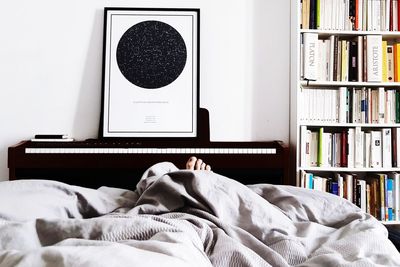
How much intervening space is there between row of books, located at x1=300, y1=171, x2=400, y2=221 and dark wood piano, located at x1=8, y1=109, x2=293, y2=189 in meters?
0.27

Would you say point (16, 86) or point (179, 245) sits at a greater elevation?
point (16, 86)

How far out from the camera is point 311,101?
2.68 m

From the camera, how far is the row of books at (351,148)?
264 centimetres

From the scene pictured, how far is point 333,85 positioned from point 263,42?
0.58 meters

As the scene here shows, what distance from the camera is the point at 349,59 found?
2.66 meters

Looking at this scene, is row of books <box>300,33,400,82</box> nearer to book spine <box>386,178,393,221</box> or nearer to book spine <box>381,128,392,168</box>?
book spine <box>381,128,392,168</box>

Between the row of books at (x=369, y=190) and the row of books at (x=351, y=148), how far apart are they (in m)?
0.09

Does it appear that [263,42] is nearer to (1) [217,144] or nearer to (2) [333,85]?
(2) [333,85]

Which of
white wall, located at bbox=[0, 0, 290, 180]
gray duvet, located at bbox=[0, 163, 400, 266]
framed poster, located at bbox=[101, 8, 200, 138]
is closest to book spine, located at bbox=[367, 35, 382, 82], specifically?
white wall, located at bbox=[0, 0, 290, 180]

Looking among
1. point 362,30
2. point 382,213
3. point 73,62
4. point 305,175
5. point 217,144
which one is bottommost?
point 382,213

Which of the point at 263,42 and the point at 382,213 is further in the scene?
the point at 263,42

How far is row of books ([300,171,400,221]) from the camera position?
8.61ft

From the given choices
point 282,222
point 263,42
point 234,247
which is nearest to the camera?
point 234,247

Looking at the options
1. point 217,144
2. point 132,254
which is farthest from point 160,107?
point 132,254
